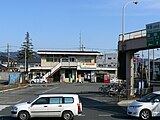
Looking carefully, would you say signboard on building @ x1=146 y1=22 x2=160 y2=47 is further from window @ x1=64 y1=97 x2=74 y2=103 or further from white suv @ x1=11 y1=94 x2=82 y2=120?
white suv @ x1=11 y1=94 x2=82 y2=120

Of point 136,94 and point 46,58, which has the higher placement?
point 46,58

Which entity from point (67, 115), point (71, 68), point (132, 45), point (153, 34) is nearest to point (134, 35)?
point (132, 45)

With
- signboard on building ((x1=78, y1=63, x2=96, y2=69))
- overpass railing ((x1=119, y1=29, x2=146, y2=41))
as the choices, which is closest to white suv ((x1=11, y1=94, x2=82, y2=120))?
overpass railing ((x1=119, y1=29, x2=146, y2=41))

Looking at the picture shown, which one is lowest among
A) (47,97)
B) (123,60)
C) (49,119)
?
(49,119)

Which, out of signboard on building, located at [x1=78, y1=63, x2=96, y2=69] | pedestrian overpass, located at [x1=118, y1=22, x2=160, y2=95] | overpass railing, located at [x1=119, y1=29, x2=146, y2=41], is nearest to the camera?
pedestrian overpass, located at [x1=118, y1=22, x2=160, y2=95]

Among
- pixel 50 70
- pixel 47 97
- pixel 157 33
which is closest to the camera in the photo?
pixel 47 97

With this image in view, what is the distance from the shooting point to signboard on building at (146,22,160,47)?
2686 centimetres

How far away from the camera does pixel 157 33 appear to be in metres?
26.9

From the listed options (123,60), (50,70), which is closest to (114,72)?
(50,70)

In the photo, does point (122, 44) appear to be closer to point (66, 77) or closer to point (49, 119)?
point (49, 119)

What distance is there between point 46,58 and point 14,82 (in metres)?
19.6

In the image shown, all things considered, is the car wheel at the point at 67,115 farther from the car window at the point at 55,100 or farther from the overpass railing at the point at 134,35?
the overpass railing at the point at 134,35

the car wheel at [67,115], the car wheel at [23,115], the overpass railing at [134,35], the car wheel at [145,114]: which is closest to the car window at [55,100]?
the car wheel at [67,115]

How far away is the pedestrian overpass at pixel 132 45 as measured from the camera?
2738cm
